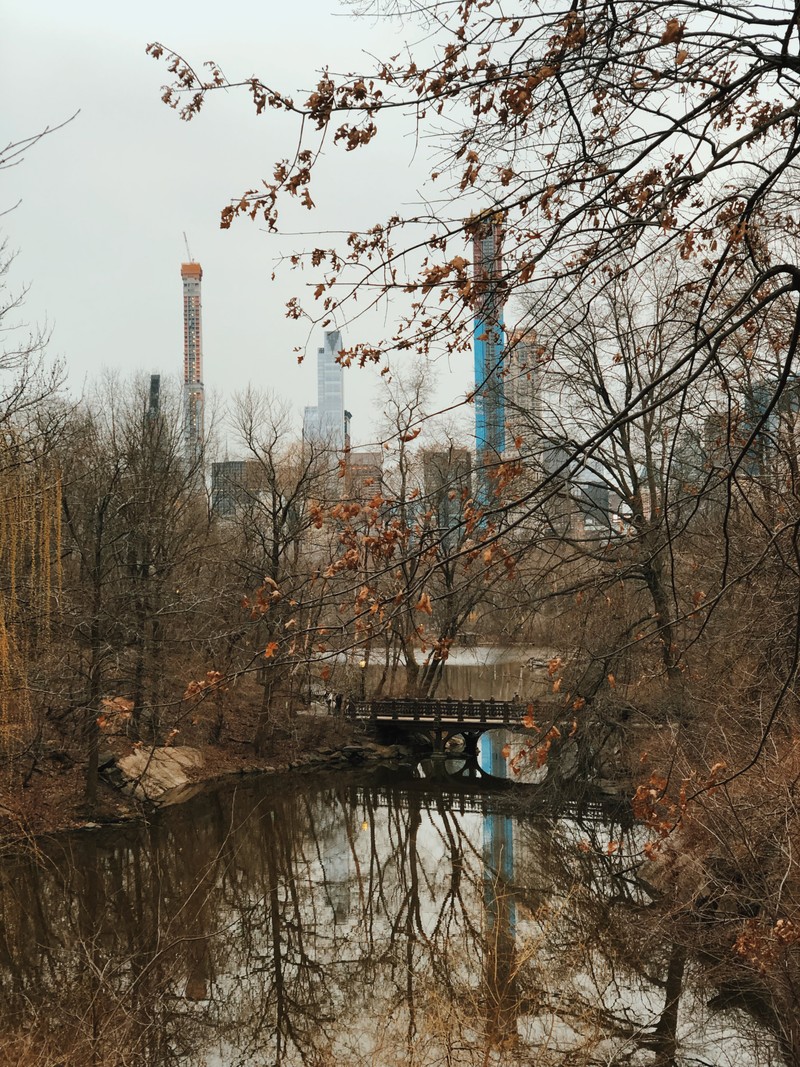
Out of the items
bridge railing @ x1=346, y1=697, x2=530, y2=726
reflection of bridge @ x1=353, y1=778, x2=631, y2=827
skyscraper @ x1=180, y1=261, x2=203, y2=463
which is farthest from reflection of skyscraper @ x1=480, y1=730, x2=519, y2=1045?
skyscraper @ x1=180, y1=261, x2=203, y2=463

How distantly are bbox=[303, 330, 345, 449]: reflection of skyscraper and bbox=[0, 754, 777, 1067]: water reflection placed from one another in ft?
47.2

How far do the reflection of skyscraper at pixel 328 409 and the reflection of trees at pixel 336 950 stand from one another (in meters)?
14.8

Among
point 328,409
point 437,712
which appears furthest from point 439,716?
point 328,409

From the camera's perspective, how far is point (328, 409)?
49562 mm

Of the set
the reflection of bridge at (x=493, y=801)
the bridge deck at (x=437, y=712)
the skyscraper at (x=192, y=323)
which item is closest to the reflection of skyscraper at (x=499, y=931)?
the reflection of bridge at (x=493, y=801)

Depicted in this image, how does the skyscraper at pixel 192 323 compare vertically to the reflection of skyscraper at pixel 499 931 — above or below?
above

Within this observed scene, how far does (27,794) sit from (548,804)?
8.52 metres

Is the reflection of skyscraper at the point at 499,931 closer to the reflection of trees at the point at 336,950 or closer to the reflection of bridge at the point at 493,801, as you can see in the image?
the reflection of trees at the point at 336,950

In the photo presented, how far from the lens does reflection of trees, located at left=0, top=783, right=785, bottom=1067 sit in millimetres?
7523

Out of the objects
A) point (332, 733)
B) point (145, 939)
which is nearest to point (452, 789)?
point (332, 733)

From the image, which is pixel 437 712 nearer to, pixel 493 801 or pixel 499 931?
pixel 493 801

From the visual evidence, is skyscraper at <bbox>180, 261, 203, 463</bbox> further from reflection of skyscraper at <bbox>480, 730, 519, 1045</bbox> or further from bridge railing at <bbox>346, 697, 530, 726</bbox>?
reflection of skyscraper at <bbox>480, 730, 519, 1045</bbox>

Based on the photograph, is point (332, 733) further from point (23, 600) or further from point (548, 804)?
point (23, 600)

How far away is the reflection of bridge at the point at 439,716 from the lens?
24.2 m
